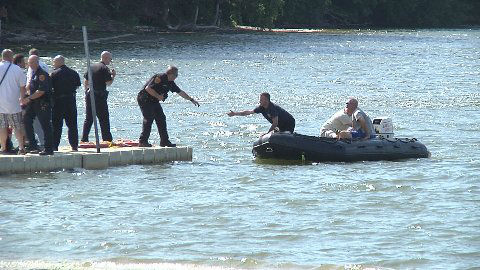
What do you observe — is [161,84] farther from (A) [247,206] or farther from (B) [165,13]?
(B) [165,13]

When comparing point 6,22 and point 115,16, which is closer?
point 6,22

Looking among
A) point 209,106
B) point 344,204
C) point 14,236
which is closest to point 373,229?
point 344,204

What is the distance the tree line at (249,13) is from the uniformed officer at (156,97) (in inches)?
1947

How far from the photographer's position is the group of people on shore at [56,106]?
18078 mm

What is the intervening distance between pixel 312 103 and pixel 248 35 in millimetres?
52382

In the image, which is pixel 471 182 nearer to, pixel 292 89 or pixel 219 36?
pixel 292 89

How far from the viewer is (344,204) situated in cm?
1747

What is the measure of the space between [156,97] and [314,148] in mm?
2891

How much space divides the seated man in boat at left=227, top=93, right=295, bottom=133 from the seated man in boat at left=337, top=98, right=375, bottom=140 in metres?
0.91

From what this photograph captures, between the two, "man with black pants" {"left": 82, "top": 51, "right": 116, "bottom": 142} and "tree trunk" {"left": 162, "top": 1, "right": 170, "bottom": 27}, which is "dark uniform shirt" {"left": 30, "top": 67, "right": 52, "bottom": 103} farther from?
"tree trunk" {"left": 162, "top": 1, "right": 170, "bottom": 27}

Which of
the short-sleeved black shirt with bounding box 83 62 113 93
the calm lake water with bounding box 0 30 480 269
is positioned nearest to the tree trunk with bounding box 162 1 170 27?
the calm lake water with bounding box 0 30 480 269

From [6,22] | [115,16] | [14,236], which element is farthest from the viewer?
[115,16]

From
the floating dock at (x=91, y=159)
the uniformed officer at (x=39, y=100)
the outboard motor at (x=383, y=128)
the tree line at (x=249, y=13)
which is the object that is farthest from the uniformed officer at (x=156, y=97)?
the tree line at (x=249, y=13)

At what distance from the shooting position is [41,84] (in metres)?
18.0
